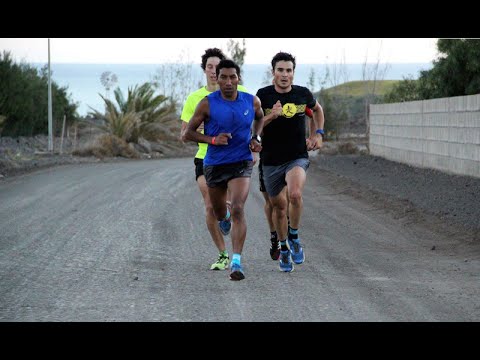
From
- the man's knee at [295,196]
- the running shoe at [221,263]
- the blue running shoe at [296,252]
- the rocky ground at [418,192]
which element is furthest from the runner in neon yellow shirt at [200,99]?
the rocky ground at [418,192]

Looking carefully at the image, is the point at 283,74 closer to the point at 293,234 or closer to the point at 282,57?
the point at 282,57

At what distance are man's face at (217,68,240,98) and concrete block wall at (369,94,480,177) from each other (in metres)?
10.7

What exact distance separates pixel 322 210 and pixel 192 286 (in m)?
7.03

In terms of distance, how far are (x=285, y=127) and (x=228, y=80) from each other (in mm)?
978

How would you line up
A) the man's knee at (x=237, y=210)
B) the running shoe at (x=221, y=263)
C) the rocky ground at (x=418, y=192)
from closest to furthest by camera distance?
the man's knee at (x=237, y=210) → the running shoe at (x=221, y=263) → the rocky ground at (x=418, y=192)

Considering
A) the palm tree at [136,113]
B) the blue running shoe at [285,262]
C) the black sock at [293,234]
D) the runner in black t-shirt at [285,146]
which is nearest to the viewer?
the blue running shoe at [285,262]

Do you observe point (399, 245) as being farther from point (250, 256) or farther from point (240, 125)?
point (240, 125)

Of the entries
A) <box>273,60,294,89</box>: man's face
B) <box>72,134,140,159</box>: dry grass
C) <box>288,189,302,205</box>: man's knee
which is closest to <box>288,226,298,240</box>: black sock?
<box>288,189,302,205</box>: man's knee

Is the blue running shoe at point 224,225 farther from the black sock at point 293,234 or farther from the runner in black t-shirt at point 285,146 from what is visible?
the black sock at point 293,234

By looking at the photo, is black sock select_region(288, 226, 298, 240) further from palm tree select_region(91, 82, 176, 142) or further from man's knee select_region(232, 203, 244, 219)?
palm tree select_region(91, 82, 176, 142)

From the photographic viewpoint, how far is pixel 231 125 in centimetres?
868

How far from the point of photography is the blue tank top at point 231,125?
8.67 metres

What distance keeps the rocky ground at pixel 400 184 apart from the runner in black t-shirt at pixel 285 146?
3278 mm
